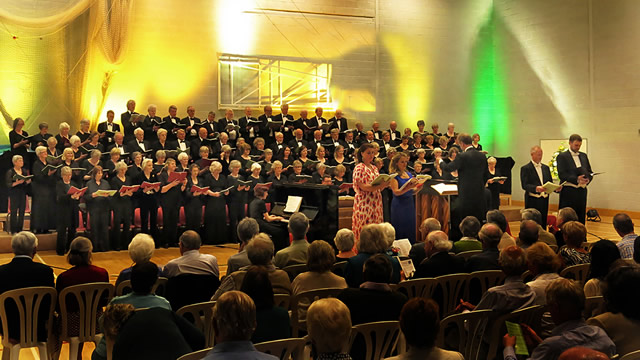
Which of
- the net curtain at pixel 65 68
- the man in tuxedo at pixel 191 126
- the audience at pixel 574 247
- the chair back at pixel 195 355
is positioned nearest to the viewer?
the chair back at pixel 195 355

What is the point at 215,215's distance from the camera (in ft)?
33.1

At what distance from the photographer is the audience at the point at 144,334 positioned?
257cm

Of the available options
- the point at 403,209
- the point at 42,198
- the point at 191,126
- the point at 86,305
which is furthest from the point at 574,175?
the point at 42,198

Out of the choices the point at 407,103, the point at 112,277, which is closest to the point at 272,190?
the point at 112,277

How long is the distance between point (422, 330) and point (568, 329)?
71cm

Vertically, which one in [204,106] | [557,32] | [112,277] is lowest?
[112,277]

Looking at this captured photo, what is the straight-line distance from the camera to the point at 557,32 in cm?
1454

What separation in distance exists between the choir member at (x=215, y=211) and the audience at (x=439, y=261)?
619cm

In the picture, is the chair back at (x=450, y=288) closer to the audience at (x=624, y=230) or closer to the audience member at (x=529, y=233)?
the audience member at (x=529, y=233)

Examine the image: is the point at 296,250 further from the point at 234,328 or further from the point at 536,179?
the point at 536,179

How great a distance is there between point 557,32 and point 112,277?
11.7 meters

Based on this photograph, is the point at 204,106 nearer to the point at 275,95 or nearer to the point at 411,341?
the point at 275,95

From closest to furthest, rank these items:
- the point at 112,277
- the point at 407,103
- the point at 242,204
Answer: the point at 112,277 < the point at 242,204 < the point at 407,103

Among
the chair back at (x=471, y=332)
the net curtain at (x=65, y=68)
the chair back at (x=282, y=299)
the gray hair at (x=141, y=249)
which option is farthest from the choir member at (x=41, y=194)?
the chair back at (x=471, y=332)
